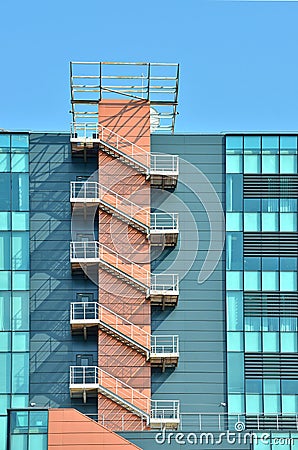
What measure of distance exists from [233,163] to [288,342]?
9.28 meters

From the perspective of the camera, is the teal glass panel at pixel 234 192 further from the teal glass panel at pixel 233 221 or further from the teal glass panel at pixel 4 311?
the teal glass panel at pixel 4 311

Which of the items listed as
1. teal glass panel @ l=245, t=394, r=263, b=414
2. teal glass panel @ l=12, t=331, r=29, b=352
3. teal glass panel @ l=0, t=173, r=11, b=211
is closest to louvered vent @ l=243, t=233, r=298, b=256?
teal glass panel @ l=245, t=394, r=263, b=414

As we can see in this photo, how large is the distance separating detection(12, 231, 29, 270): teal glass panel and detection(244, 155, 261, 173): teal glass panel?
11.5m

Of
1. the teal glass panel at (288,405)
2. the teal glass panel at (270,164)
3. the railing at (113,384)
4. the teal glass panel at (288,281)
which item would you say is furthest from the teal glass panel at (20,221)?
the teal glass panel at (288,405)

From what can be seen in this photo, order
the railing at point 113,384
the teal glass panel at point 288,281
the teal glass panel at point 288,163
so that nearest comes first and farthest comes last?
the railing at point 113,384 → the teal glass panel at point 288,281 → the teal glass panel at point 288,163

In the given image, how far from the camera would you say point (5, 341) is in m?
72.4

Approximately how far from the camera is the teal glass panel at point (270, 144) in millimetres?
74875

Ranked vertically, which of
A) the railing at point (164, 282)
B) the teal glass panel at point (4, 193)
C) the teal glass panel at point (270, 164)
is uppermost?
the teal glass panel at point (270, 164)

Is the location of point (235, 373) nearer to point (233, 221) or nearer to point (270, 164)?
point (233, 221)

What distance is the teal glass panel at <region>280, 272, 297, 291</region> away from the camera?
74000 millimetres

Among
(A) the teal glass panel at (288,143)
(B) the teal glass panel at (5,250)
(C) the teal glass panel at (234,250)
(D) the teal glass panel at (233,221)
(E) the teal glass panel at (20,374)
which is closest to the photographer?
(E) the teal glass panel at (20,374)

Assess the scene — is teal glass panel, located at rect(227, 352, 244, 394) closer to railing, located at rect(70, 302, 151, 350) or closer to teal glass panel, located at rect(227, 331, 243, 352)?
teal glass panel, located at rect(227, 331, 243, 352)

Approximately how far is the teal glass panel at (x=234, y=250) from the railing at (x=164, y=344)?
175 inches

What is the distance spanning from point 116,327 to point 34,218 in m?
6.82
